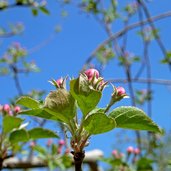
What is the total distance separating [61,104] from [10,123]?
323 mm

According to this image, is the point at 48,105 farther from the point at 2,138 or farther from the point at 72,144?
the point at 2,138

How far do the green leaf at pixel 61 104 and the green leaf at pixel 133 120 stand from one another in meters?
0.08

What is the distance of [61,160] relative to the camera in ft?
8.52

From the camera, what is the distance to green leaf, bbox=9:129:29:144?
1.00 m

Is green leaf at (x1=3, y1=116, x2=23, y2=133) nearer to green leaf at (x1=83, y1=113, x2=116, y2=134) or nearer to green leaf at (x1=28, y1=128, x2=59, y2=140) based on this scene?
green leaf at (x1=28, y1=128, x2=59, y2=140)

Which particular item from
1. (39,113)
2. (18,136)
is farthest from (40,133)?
(39,113)

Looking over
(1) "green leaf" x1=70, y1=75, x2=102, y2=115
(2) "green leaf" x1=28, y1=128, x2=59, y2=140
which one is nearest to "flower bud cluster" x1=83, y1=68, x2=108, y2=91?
(1) "green leaf" x1=70, y1=75, x2=102, y2=115

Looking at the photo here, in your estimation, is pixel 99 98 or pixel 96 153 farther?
pixel 96 153

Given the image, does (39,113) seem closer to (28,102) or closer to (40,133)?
(28,102)

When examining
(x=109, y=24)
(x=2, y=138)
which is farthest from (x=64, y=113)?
(x=109, y=24)

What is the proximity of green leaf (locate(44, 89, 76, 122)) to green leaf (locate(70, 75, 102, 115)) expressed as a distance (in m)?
0.01

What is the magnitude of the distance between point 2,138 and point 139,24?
10.3ft

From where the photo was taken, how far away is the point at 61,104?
2.29 feet

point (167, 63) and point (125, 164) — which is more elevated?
point (167, 63)
